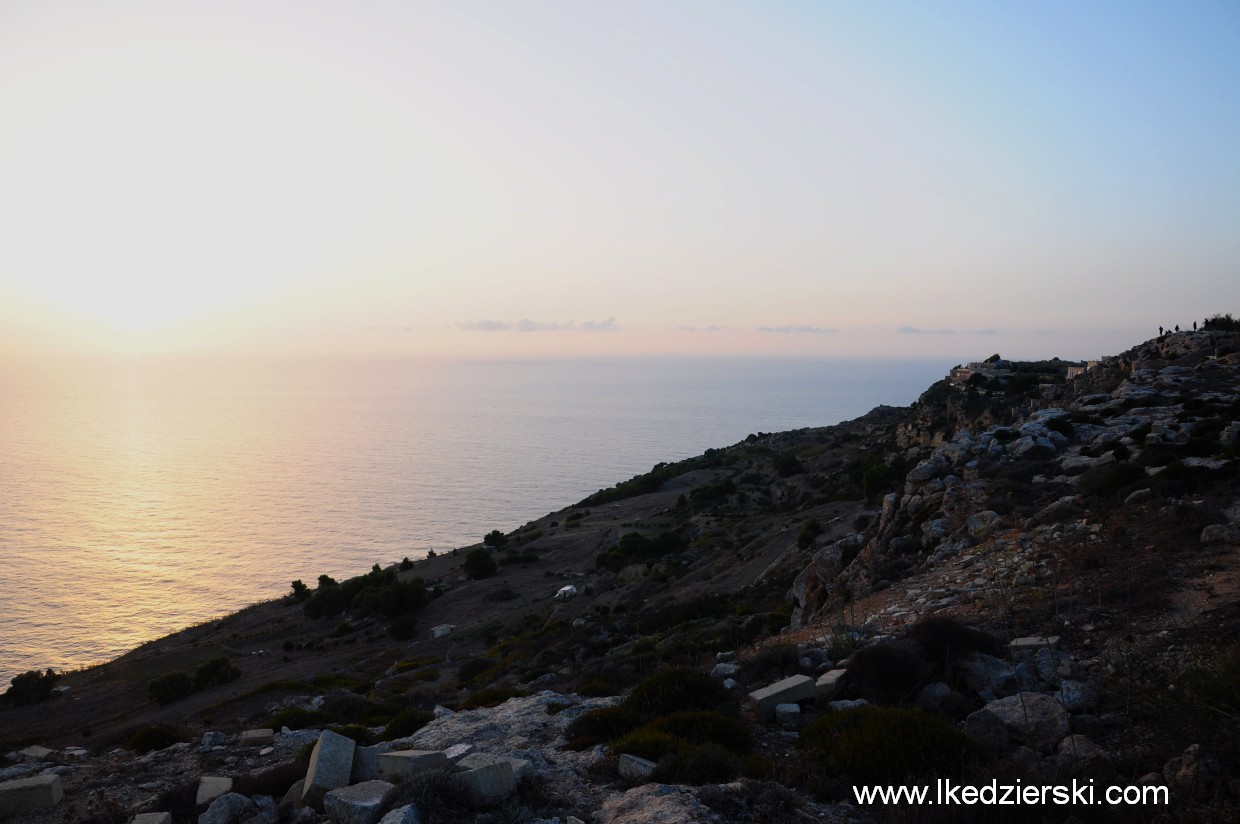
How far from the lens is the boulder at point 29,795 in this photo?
30.7ft

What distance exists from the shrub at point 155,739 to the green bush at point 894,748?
1264cm

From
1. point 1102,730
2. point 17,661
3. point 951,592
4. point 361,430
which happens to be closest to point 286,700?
point 951,592

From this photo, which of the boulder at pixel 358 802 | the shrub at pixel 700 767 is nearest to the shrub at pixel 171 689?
the boulder at pixel 358 802

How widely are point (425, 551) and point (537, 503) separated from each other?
24589 millimetres

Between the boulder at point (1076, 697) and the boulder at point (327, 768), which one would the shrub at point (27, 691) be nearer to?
the boulder at point (327, 768)

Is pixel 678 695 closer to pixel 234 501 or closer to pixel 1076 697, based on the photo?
pixel 1076 697

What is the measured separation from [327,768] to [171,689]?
85.5 ft

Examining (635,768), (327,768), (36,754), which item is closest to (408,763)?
(327,768)

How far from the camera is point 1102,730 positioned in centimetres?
716

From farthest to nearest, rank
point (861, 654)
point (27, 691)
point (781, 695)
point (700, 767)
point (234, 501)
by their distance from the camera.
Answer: point (234, 501), point (27, 691), point (861, 654), point (781, 695), point (700, 767)

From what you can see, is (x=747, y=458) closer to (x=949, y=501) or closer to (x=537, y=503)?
(x=537, y=503)

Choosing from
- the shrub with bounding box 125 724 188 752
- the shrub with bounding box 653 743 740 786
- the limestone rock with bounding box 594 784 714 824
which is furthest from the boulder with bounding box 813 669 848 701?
the shrub with bounding box 125 724 188 752

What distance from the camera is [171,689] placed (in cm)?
2812

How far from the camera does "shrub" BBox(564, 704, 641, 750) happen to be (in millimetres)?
9008
